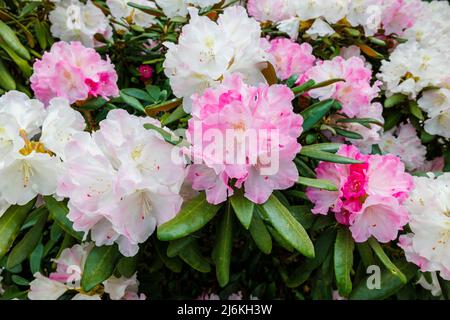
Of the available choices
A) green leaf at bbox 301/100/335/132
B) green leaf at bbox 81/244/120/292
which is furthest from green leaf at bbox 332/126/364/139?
green leaf at bbox 81/244/120/292

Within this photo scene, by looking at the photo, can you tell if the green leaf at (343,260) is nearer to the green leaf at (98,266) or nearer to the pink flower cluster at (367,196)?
the pink flower cluster at (367,196)

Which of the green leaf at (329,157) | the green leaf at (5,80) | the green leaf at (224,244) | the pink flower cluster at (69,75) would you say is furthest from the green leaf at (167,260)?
the green leaf at (5,80)

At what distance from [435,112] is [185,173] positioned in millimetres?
811

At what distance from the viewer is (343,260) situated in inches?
41.1

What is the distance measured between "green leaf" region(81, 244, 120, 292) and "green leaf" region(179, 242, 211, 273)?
129 millimetres

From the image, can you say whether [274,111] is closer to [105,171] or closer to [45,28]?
[105,171]

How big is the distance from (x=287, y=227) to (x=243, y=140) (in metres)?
0.18

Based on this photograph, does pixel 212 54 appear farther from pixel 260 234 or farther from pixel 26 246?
pixel 26 246

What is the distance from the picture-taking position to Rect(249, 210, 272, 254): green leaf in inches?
38.1

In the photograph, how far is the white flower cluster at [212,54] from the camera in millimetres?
1021

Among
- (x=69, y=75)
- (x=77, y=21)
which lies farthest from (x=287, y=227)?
(x=77, y=21)

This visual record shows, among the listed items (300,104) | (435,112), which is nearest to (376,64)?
(435,112)

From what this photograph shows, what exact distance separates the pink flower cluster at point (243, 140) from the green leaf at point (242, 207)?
13 millimetres

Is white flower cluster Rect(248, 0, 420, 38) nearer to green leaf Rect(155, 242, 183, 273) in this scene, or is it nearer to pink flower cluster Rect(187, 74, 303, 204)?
pink flower cluster Rect(187, 74, 303, 204)
